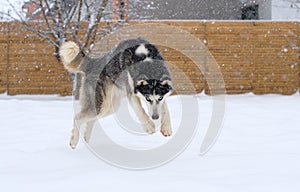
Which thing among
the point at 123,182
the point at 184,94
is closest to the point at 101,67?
the point at 123,182

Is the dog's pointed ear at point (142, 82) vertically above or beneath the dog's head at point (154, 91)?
above

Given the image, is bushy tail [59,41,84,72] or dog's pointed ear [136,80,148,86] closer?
dog's pointed ear [136,80,148,86]

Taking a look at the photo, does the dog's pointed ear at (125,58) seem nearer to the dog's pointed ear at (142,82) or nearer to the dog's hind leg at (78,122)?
the dog's pointed ear at (142,82)

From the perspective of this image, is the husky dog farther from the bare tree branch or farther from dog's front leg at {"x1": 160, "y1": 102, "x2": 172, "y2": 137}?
the bare tree branch

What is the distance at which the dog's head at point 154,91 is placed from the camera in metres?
3.46

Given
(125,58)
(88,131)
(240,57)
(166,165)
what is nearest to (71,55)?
(125,58)

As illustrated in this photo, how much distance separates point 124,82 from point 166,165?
1203 millimetres

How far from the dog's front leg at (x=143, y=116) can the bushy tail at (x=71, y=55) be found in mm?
852

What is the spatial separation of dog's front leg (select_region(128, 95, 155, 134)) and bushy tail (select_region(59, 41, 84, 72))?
2.79 ft

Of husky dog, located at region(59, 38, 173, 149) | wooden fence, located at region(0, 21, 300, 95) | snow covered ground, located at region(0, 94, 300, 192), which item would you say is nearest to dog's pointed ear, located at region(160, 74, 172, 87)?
husky dog, located at region(59, 38, 173, 149)

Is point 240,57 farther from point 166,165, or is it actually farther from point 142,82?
point 166,165

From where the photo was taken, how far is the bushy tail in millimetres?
4148

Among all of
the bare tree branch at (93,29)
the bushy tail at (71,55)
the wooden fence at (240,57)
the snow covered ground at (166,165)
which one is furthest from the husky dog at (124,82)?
the wooden fence at (240,57)

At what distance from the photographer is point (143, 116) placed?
12.3ft
